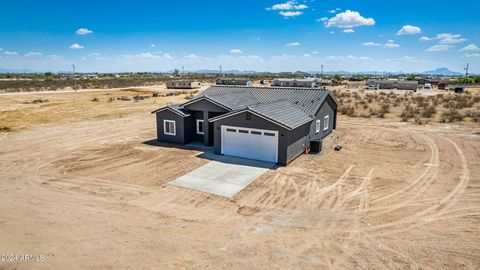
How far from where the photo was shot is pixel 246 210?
11.6 m

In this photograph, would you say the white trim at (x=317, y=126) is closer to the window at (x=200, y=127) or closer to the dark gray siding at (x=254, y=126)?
the dark gray siding at (x=254, y=126)

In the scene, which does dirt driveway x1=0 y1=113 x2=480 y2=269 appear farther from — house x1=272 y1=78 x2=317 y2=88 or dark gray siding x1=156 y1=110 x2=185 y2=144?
house x1=272 y1=78 x2=317 y2=88

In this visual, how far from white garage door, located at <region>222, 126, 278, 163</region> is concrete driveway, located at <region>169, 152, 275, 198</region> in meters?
Answer: 0.44

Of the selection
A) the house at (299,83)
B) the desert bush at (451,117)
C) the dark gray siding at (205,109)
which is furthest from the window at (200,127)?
the house at (299,83)

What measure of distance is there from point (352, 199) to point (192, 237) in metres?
6.95

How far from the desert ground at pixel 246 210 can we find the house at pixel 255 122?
1370mm

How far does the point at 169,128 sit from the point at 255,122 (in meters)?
7.70

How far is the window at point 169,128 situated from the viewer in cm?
2206

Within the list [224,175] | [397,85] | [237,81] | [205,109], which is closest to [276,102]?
[205,109]

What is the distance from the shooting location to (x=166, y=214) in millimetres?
11227

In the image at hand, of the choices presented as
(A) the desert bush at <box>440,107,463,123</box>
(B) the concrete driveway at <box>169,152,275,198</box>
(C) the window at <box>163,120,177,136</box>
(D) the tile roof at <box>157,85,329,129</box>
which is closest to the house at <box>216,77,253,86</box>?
(A) the desert bush at <box>440,107,463,123</box>

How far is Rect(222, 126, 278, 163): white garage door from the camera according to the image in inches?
685

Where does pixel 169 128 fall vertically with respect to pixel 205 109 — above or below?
below

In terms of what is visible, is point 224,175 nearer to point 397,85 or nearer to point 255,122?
point 255,122
